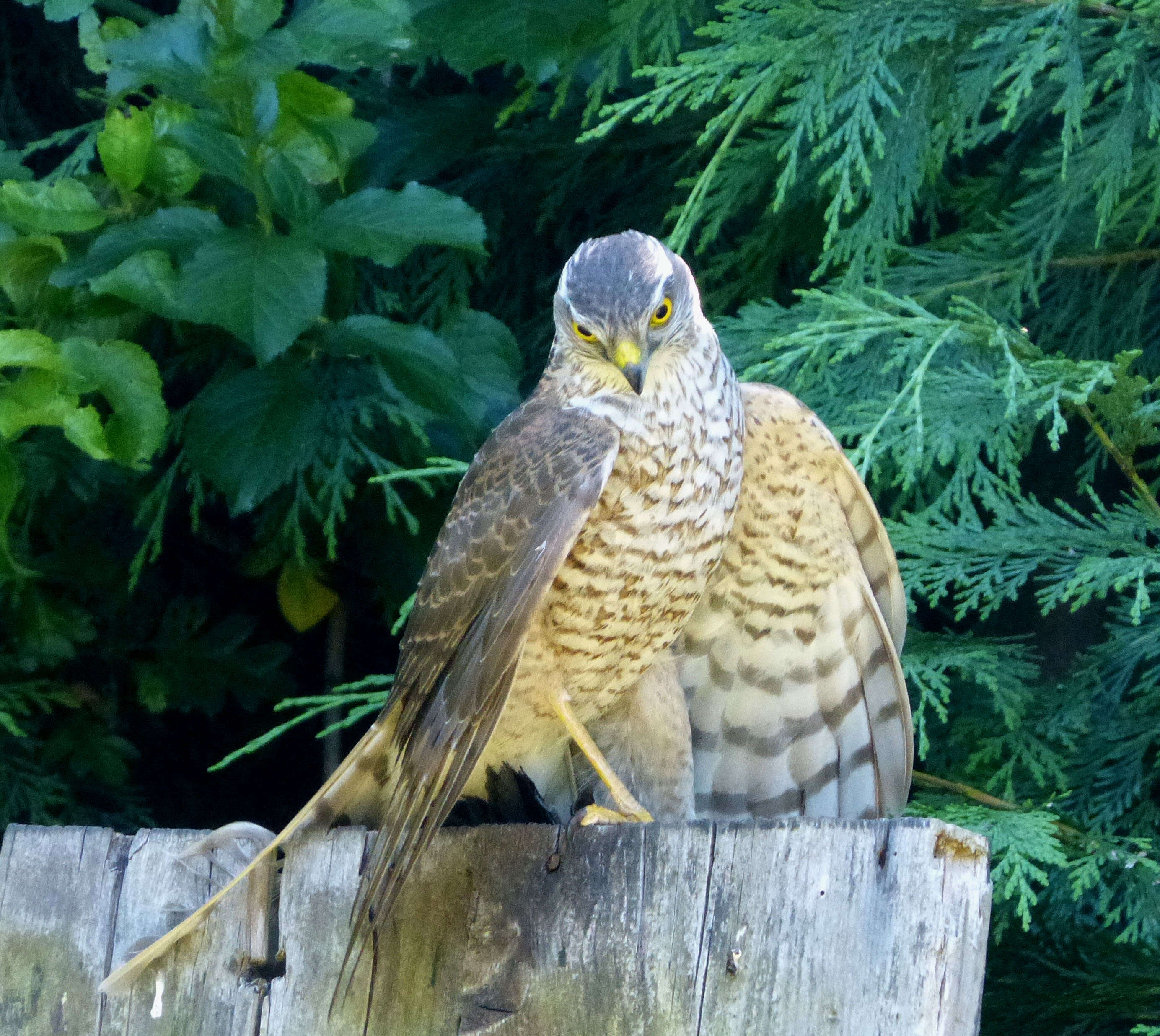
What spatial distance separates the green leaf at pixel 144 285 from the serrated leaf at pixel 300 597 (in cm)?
75

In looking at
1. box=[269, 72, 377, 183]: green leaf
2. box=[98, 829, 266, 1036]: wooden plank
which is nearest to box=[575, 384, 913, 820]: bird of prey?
box=[98, 829, 266, 1036]: wooden plank

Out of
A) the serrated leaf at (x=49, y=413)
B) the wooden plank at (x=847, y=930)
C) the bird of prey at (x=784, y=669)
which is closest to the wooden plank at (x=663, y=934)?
the wooden plank at (x=847, y=930)

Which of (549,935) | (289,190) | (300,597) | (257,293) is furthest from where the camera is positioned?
(300,597)

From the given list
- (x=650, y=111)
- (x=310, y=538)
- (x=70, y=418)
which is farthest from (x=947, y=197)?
(x=70, y=418)

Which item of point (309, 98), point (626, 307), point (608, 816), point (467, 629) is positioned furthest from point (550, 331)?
point (608, 816)

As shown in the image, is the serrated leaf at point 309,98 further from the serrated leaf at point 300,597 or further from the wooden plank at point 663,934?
the wooden plank at point 663,934

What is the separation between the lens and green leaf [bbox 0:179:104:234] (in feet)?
7.91

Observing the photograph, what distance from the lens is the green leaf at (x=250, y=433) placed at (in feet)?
8.36

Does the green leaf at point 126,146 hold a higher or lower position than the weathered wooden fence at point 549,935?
higher

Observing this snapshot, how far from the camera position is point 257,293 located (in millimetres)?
2387

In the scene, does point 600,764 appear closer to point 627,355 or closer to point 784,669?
point 784,669

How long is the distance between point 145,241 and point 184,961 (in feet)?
4.59

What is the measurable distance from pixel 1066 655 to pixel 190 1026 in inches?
84.3

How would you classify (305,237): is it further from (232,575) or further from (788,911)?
(788,911)
